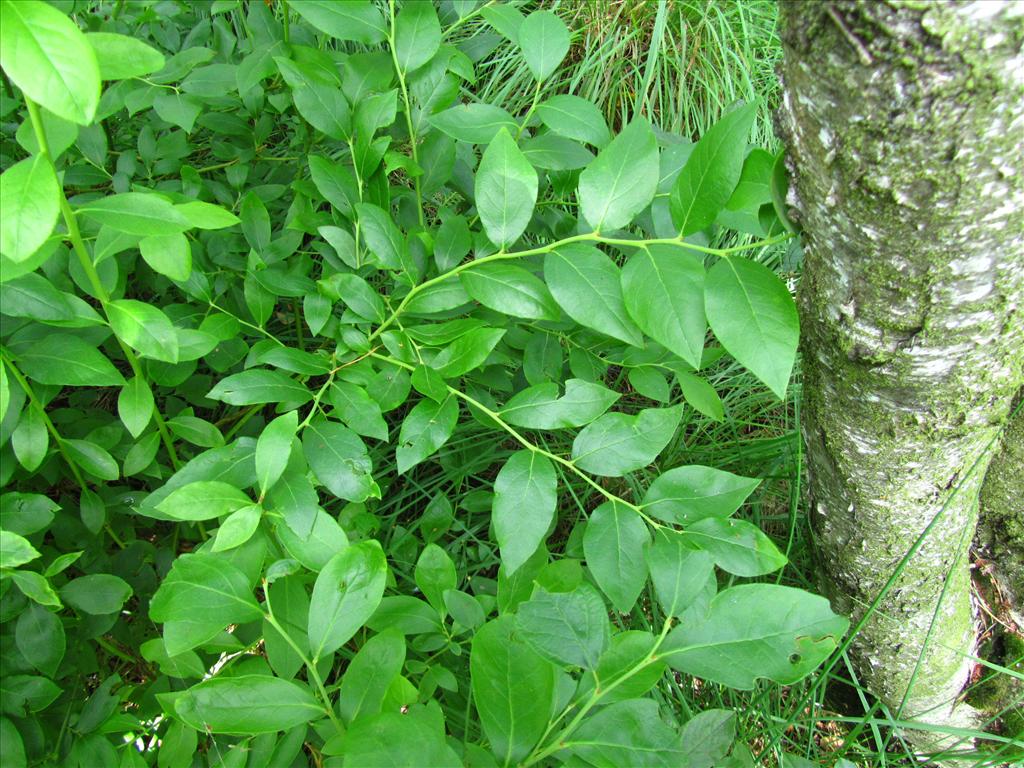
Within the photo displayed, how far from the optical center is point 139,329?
0.84 meters

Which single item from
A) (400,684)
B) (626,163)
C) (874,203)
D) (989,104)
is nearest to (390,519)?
(400,684)

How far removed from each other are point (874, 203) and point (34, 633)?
3.34ft

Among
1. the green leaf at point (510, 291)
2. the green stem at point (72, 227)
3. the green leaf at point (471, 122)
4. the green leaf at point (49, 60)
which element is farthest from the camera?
the green leaf at point (471, 122)

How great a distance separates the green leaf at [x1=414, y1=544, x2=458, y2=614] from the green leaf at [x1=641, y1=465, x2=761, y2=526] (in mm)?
274

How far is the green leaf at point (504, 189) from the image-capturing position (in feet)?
2.80

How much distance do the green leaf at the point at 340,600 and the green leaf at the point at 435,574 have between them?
0.66 ft

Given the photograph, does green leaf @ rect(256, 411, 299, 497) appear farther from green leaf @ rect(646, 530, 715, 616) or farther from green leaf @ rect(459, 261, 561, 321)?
green leaf @ rect(646, 530, 715, 616)

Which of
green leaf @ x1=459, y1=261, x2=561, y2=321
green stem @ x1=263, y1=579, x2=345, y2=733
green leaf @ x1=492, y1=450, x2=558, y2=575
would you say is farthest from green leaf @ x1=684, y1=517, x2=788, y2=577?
green stem @ x1=263, y1=579, x2=345, y2=733

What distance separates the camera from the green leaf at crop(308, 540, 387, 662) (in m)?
0.79

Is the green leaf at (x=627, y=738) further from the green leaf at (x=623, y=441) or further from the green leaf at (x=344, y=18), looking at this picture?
the green leaf at (x=344, y=18)

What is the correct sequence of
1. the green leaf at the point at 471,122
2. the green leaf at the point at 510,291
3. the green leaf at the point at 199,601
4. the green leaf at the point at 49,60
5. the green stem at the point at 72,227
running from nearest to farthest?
the green leaf at the point at 49,60
the green stem at the point at 72,227
the green leaf at the point at 199,601
the green leaf at the point at 510,291
the green leaf at the point at 471,122

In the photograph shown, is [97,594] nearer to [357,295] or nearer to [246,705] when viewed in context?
[246,705]

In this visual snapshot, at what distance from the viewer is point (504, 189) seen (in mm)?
862

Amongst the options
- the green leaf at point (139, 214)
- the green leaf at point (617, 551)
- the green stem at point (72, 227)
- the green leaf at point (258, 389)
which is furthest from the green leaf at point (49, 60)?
the green leaf at point (617, 551)
